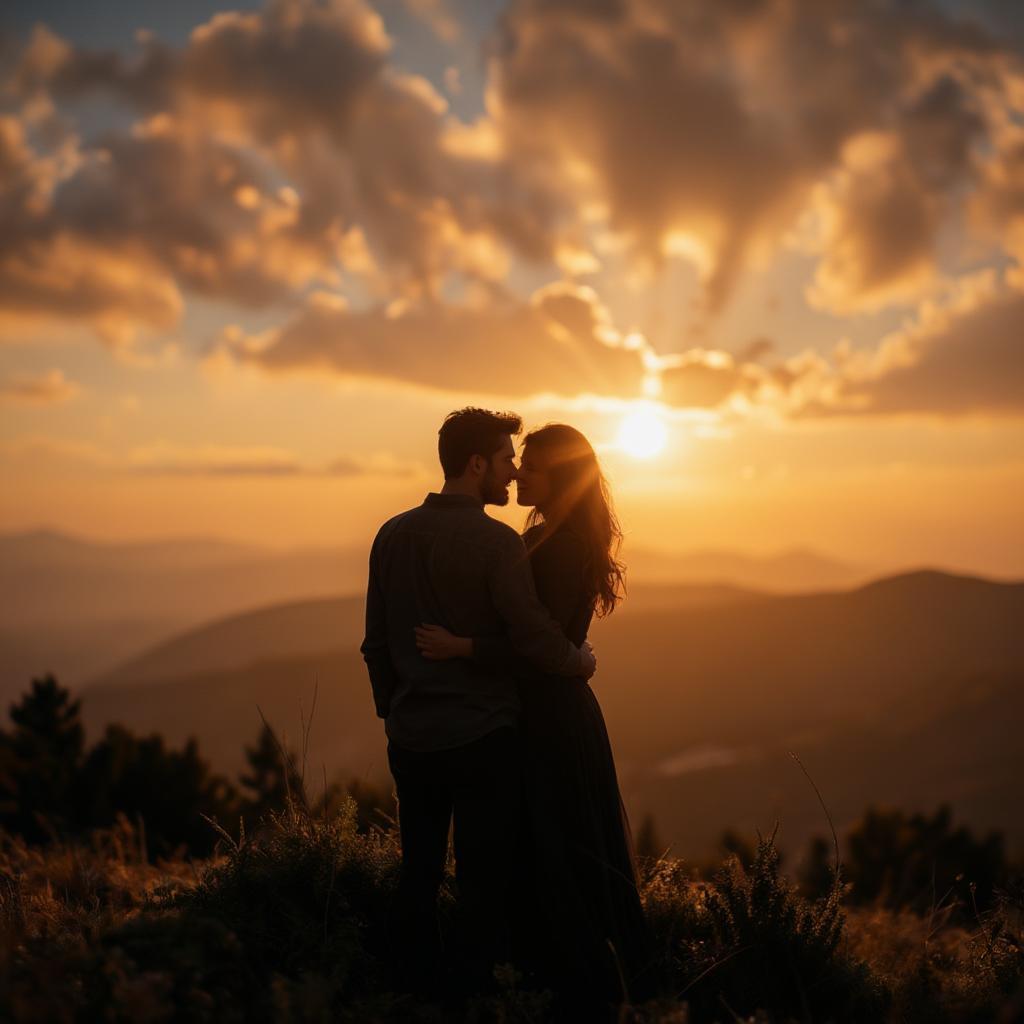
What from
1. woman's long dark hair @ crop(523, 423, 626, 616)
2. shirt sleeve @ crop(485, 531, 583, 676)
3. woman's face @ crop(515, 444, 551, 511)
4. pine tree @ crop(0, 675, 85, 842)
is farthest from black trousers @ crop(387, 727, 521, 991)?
pine tree @ crop(0, 675, 85, 842)

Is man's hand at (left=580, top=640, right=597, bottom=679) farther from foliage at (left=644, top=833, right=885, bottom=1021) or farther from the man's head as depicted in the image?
foliage at (left=644, top=833, right=885, bottom=1021)

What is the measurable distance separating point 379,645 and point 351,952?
4.75 ft

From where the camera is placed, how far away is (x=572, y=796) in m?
4.46

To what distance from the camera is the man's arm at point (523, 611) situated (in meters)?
4.07

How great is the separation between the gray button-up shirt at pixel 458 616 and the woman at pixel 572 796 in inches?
9.6

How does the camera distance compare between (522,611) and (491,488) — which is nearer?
(522,611)

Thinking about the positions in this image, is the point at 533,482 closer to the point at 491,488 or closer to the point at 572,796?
the point at 491,488

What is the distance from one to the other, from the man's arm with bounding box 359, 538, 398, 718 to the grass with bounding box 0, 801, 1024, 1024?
0.92m

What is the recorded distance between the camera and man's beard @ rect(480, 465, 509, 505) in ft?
14.0

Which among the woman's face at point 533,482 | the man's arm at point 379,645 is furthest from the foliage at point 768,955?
the woman's face at point 533,482

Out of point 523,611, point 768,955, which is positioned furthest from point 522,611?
point 768,955

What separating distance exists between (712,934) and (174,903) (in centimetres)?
294

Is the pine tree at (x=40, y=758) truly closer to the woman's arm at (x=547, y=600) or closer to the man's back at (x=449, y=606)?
the man's back at (x=449, y=606)

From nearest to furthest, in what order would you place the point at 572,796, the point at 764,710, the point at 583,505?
the point at 572,796 < the point at 583,505 < the point at 764,710
